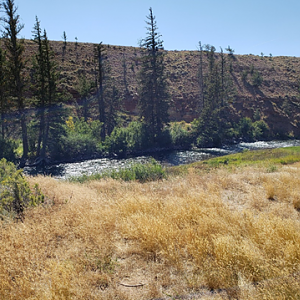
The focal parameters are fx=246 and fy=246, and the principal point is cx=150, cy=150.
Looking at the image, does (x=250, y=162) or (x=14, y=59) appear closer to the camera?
(x=250, y=162)

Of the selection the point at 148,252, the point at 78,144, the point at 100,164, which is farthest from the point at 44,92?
the point at 148,252

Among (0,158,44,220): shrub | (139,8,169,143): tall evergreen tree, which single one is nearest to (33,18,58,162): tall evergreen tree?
(139,8,169,143): tall evergreen tree

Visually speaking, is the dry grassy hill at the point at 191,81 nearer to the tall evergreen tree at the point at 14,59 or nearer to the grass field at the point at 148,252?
the tall evergreen tree at the point at 14,59

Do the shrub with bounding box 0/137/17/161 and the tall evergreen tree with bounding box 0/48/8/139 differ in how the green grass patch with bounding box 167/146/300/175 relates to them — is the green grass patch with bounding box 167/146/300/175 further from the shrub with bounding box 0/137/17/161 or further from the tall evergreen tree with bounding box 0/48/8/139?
the tall evergreen tree with bounding box 0/48/8/139

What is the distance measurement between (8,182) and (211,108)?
3341 centimetres

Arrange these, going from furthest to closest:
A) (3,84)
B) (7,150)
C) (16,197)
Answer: (7,150), (3,84), (16,197)

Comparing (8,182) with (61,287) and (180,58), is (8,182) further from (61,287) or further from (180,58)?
(180,58)

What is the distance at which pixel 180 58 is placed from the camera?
59.7 meters

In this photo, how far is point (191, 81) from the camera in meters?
52.2

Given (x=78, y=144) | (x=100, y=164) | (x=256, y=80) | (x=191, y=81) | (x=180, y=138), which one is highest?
(x=191, y=81)

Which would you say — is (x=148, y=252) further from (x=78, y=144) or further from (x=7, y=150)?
(x=7, y=150)

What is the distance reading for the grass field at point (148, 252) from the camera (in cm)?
296

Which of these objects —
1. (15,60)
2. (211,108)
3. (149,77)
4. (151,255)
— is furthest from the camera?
(211,108)

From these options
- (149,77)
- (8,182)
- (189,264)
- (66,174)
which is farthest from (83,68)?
(189,264)
